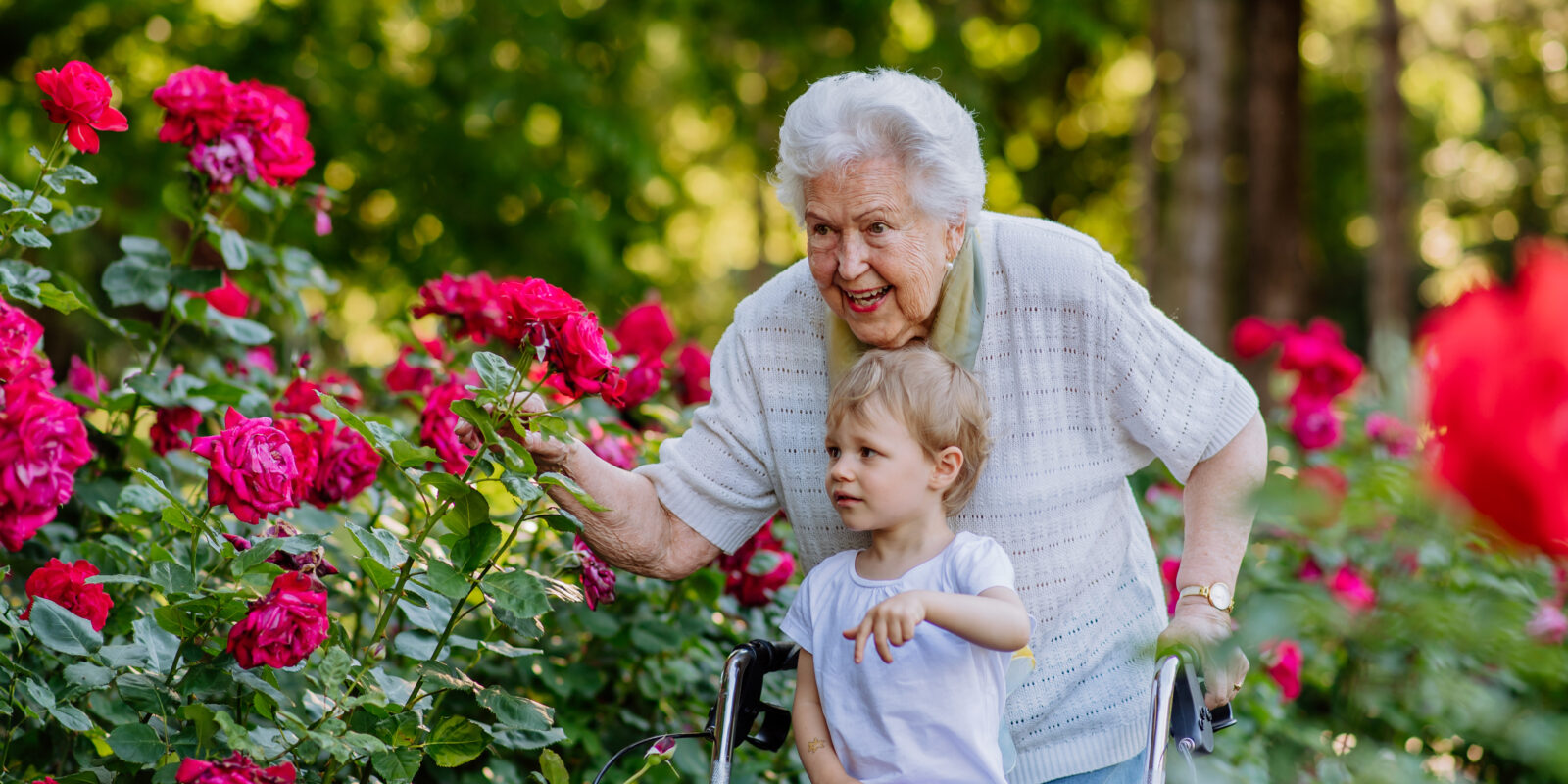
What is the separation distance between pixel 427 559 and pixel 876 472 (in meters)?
0.71

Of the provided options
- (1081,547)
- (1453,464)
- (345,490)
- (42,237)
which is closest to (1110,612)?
(1081,547)

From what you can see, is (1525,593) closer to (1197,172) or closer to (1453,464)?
(1453,464)

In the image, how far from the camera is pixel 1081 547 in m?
2.37

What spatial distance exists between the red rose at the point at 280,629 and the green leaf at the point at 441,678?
24 cm

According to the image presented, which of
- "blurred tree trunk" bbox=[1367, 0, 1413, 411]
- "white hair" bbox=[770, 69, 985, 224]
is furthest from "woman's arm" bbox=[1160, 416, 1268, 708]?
"blurred tree trunk" bbox=[1367, 0, 1413, 411]

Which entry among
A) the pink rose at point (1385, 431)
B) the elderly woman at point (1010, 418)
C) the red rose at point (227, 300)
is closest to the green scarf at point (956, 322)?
the elderly woman at point (1010, 418)

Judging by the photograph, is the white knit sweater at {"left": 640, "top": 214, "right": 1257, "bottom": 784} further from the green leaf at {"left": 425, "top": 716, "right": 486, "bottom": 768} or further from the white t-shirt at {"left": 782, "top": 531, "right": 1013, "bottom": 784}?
the green leaf at {"left": 425, "top": 716, "right": 486, "bottom": 768}

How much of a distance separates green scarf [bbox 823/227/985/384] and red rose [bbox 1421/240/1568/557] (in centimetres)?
153

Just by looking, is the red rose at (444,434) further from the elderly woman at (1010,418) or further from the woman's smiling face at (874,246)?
the woman's smiling face at (874,246)

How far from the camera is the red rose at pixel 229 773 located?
58.7 inches

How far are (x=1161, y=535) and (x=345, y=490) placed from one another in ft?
7.82

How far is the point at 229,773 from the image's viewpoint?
1.50 m

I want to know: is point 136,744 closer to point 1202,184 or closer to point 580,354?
point 580,354

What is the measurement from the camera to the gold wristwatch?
2266mm
